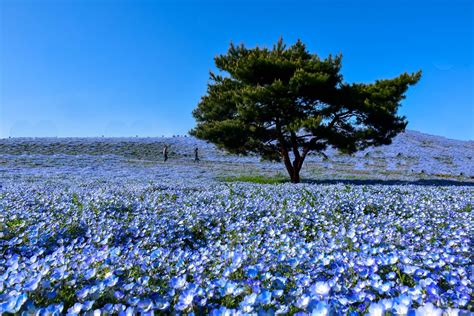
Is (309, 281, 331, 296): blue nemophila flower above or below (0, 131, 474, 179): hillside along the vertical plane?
below

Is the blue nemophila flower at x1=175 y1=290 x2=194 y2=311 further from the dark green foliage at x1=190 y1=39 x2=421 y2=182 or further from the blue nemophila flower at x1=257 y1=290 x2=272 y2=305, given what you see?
the dark green foliage at x1=190 y1=39 x2=421 y2=182

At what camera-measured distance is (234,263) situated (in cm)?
315

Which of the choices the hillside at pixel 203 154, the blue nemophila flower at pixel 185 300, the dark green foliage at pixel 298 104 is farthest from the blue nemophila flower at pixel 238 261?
the hillside at pixel 203 154

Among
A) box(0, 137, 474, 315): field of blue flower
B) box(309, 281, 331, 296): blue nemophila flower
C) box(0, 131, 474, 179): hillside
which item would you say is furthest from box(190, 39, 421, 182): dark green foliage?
box(0, 131, 474, 179): hillside

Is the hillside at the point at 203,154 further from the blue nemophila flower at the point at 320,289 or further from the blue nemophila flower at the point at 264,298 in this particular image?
the blue nemophila flower at the point at 264,298

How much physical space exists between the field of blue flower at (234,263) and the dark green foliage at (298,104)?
1043cm

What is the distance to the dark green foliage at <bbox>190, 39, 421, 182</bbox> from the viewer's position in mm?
16234

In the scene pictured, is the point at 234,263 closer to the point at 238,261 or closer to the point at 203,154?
the point at 238,261

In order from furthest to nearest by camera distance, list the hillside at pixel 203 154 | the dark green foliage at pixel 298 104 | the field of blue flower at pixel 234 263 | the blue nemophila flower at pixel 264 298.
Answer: the hillside at pixel 203 154 < the dark green foliage at pixel 298 104 < the field of blue flower at pixel 234 263 < the blue nemophila flower at pixel 264 298

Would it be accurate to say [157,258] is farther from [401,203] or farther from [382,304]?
[401,203]

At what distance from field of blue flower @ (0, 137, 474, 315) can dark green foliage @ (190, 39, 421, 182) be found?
34.2 ft

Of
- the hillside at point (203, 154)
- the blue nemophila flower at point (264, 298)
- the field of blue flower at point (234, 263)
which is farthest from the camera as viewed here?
the hillside at point (203, 154)

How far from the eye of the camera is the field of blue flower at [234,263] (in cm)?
231

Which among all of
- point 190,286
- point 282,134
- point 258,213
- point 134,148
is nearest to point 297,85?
point 282,134
